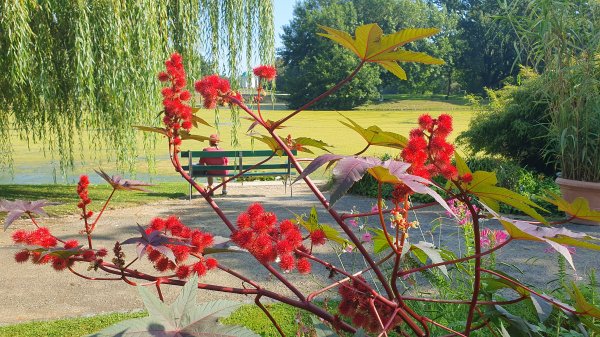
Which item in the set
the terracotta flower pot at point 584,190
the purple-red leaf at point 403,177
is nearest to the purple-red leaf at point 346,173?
the purple-red leaf at point 403,177

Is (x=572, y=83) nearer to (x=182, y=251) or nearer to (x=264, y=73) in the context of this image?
(x=264, y=73)

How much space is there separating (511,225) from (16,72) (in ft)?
16.6

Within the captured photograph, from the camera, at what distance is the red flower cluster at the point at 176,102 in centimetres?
88

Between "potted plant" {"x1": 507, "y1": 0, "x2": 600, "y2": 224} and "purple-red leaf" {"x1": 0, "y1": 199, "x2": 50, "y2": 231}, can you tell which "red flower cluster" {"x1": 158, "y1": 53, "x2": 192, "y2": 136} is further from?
"potted plant" {"x1": 507, "y1": 0, "x2": 600, "y2": 224}

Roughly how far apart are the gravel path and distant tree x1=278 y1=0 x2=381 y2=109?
36605mm

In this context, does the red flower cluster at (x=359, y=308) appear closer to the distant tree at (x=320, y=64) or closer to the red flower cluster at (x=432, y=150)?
the red flower cluster at (x=432, y=150)

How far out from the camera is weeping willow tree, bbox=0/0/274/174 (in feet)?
16.6

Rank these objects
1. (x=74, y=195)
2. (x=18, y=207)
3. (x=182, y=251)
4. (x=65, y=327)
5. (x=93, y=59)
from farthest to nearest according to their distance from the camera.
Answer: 1. (x=74, y=195)
2. (x=93, y=59)
3. (x=65, y=327)
4. (x=18, y=207)
5. (x=182, y=251)

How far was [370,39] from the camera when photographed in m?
0.78

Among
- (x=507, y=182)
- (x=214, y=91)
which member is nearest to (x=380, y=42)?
(x=214, y=91)

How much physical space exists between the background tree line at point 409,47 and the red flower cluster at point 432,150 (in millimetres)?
42327

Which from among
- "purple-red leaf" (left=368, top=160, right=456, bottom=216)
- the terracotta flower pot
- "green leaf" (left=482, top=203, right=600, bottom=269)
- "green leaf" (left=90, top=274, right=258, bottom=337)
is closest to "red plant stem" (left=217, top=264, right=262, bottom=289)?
"green leaf" (left=90, top=274, right=258, bottom=337)

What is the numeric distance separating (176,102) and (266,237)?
11.5 inches

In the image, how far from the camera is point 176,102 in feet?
2.92
